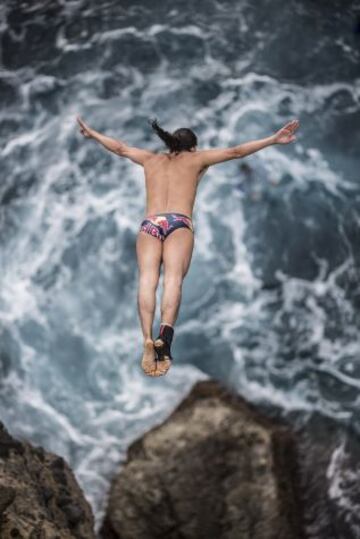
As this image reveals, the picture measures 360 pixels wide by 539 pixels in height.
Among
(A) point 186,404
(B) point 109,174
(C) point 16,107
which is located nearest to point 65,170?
(B) point 109,174

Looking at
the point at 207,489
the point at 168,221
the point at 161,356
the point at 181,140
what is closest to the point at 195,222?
the point at 207,489

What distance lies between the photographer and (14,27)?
623 inches

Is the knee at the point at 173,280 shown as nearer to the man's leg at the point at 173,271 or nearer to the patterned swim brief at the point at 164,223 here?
the man's leg at the point at 173,271

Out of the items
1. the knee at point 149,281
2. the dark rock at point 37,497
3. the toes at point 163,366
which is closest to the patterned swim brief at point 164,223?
the knee at point 149,281

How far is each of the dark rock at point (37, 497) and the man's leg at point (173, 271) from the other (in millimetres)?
2958

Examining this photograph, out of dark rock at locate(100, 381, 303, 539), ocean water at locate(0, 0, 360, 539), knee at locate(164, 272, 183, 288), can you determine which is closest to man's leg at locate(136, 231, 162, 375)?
knee at locate(164, 272, 183, 288)

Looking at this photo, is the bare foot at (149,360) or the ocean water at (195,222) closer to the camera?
the bare foot at (149,360)

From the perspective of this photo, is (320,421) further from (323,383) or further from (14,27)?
(14,27)

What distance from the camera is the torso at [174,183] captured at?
22.7ft

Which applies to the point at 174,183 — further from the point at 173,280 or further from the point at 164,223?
the point at 173,280

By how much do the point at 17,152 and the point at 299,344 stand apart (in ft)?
23.9

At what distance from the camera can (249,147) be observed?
6676mm

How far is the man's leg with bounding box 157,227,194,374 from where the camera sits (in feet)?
20.9

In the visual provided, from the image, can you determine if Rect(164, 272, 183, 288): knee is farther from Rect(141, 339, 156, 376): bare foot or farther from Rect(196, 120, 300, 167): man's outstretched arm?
Rect(196, 120, 300, 167): man's outstretched arm
